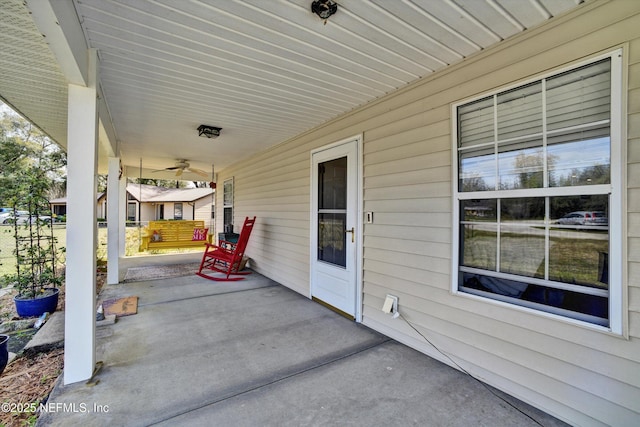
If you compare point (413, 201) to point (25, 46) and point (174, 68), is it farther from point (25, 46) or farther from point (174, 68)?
point (25, 46)

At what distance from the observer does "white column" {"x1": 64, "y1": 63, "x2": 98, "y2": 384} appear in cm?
197

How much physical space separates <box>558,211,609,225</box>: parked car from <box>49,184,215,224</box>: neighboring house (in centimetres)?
1544

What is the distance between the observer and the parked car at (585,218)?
1.59 m

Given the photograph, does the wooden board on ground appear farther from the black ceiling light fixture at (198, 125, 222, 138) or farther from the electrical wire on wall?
the electrical wire on wall

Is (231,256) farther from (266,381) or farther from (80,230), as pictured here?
(266,381)

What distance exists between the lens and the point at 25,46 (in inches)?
75.2

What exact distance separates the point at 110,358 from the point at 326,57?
312cm

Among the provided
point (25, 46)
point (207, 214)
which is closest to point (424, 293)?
point (25, 46)

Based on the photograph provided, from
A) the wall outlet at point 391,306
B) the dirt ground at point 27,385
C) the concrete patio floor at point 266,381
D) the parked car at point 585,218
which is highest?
the parked car at point 585,218

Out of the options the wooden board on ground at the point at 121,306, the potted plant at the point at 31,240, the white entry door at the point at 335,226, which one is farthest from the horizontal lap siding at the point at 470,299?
the potted plant at the point at 31,240

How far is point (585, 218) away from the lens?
1.66 metres

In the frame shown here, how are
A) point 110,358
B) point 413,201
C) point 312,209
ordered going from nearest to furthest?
point 110,358 < point 413,201 < point 312,209

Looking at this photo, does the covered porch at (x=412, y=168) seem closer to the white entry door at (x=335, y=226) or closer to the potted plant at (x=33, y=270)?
the white entry door at (x=335, y=226)

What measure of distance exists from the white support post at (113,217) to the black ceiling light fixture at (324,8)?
4160 mm
